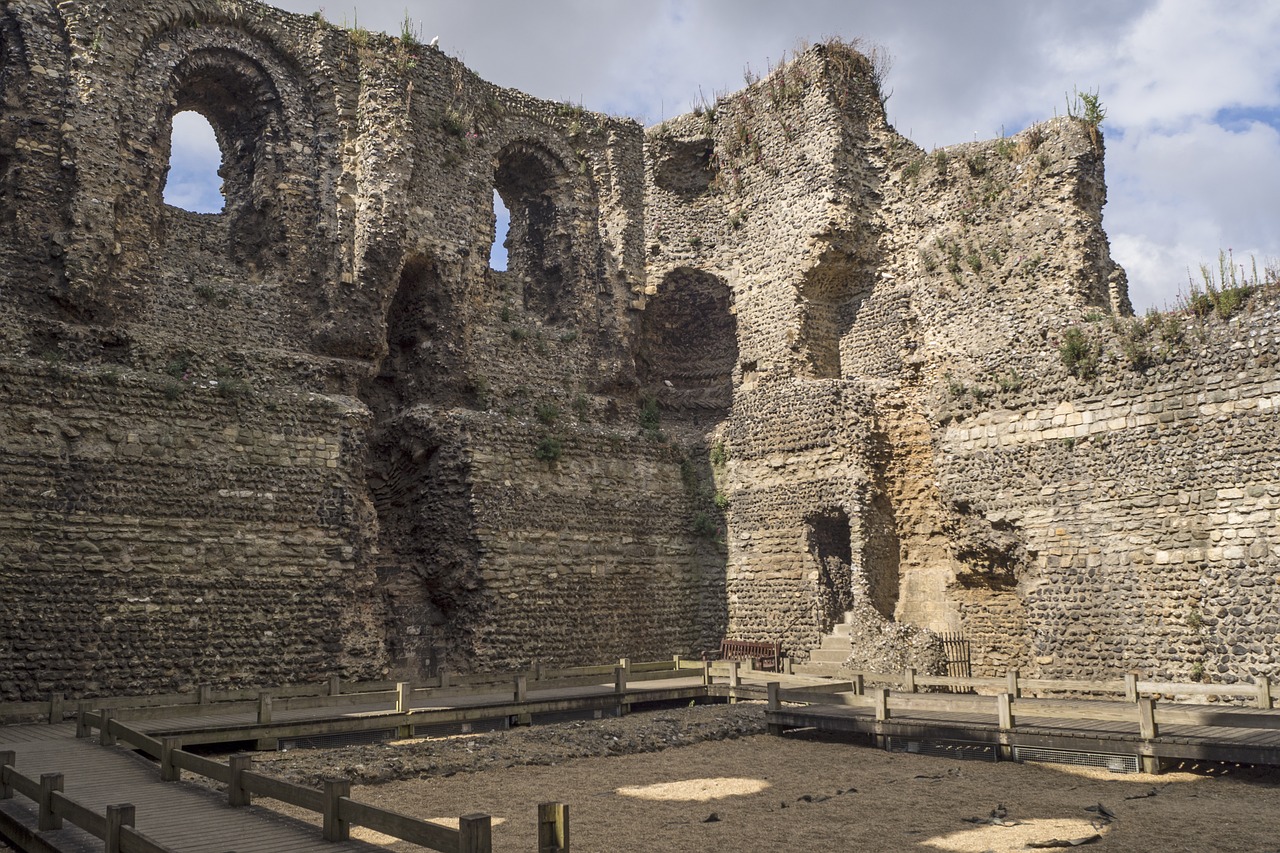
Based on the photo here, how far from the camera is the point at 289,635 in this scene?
50.7 feet

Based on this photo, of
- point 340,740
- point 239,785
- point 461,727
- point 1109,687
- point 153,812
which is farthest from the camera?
point 461,727

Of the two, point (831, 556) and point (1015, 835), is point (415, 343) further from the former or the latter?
point (1015, 835)

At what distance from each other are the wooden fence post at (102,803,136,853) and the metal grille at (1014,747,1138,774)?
27.0 ft

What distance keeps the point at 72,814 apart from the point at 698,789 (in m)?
5.12

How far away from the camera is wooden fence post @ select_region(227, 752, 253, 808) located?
25.4ft

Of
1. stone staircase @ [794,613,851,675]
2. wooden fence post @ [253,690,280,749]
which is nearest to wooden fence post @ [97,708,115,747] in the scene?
wooden fence post @ [253,690,280,749]

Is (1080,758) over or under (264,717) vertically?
under

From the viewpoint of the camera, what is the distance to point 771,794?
949cm

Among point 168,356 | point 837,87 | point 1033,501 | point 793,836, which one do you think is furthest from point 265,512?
point 837,87

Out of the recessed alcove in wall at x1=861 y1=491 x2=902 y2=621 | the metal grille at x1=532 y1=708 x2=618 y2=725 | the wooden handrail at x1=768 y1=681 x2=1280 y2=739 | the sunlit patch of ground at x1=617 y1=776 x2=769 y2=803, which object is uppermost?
the recessed alcove in wall at x1=861 y1=491 x2=902 y2=621

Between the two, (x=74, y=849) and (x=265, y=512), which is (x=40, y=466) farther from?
(x=74, y=849)

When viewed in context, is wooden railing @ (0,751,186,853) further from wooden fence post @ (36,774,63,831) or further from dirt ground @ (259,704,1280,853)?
dirt ground @ (259,704,1280,853)

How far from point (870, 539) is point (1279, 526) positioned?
658cm

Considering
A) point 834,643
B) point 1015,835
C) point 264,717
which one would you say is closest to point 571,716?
point 264,717
